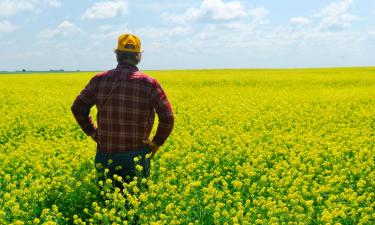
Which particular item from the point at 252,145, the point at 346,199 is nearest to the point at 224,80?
the point at 252,145

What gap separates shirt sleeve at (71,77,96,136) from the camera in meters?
5.38

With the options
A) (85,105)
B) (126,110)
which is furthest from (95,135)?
(126,110)

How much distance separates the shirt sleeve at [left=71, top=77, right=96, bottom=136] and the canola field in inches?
22.0

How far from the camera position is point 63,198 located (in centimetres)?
554

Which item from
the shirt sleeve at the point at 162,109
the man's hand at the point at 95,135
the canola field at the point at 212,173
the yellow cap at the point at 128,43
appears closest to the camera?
the canola field at the point at 212,173

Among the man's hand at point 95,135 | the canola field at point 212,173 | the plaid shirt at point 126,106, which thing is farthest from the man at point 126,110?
the canola field at point 212,173

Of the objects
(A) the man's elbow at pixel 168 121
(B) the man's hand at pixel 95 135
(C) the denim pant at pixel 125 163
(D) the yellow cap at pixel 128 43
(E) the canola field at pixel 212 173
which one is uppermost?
(D) the yellow cap at pixel 128 43

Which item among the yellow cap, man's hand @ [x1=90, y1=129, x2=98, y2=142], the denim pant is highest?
the yellow cap

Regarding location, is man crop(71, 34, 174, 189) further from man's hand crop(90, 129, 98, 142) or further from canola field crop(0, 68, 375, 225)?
→ canola field crop(0, 68, 375, 225)

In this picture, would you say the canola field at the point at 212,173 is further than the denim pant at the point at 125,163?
No

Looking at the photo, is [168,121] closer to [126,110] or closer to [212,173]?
[126,110]

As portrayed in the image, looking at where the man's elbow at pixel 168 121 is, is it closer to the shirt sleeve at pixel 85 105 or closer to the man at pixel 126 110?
the man at pixel 126 110

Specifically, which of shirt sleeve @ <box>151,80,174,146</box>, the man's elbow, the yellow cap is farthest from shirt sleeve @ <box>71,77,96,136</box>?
the man's elbow

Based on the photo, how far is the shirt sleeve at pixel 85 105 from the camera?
5.38 m
